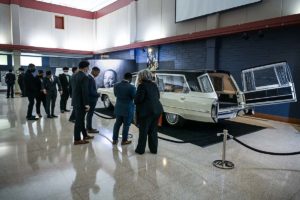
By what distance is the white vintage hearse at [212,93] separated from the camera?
493 cm

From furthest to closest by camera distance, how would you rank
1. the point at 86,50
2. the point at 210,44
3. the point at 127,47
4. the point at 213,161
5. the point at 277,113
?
the point at 86,50, the point at 127,47, the point at 210,44, the point at 277,113, the point at 213,161

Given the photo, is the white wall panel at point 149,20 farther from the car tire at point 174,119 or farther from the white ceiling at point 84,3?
the car tire at point 174,119

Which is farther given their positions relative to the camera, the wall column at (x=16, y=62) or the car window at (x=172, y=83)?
the wall column at (x=16, y=62)

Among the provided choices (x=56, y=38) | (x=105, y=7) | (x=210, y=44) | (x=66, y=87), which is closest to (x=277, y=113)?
(x=210, y=44)

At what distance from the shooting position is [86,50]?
17531mm

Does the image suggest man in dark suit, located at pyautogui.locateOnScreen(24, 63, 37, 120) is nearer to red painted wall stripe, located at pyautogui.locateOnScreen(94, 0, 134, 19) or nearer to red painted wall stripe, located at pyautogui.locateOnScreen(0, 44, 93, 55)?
red painted wall stripe, located at pyautogui.locateOnScreen(94, 0, 134, 19)

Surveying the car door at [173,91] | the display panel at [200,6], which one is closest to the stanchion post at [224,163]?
the car door at [173,91]

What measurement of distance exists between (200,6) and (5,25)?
12.6m

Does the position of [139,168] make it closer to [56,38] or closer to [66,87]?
[66,87]

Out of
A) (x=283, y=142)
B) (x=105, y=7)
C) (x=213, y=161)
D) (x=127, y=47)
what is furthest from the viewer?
(x=105, y=7)

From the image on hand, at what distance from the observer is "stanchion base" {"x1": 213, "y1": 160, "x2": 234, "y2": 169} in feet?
11.2

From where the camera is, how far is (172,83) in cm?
567

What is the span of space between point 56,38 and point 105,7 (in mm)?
4252

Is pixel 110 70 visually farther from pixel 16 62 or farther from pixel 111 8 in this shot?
pixel 16 62
